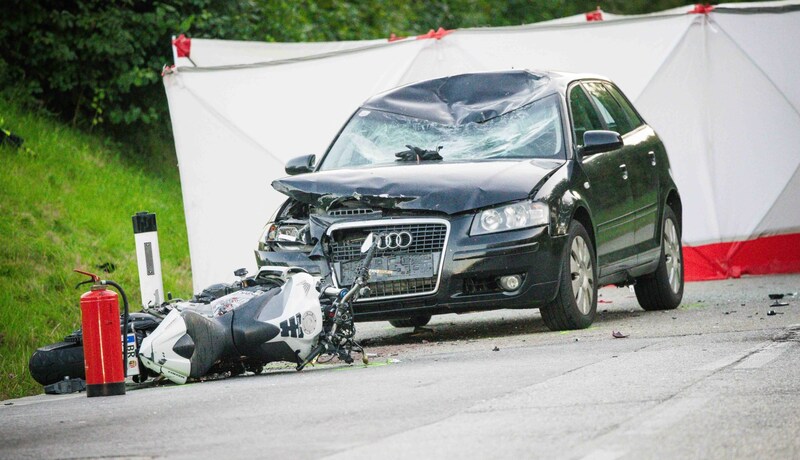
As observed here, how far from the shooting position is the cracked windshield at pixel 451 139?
36.1 ft

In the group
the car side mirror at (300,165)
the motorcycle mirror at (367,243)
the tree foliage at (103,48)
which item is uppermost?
the tree foliage at (103,48)

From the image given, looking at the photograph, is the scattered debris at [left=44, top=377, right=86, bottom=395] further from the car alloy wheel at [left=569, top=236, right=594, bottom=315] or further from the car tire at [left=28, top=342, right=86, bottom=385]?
the car alloy wheel at [left=569, top=236, right=594, bottom=315]

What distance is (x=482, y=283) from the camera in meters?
10.2

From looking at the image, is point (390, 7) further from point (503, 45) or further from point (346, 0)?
point (503, 45)

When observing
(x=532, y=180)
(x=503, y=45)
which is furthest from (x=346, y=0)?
(x=532, y=180)

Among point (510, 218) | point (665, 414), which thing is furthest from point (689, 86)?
point (665, 414)

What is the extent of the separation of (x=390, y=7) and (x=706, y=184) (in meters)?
13.8

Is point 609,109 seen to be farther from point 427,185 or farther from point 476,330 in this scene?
point 427,185

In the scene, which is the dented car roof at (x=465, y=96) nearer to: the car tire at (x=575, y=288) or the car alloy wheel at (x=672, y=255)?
the car tire at (x=575, y=288)

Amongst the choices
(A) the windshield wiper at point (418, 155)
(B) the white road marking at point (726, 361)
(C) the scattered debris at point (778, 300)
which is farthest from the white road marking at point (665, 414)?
(C) the scattered debris at point (778, 300)

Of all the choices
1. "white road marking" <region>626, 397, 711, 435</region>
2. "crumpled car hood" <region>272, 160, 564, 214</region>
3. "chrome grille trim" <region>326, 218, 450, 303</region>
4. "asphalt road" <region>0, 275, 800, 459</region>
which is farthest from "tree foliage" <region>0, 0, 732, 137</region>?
"white road marking" <region>626, 397, 711, 435</region>

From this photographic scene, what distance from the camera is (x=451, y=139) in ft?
36.9

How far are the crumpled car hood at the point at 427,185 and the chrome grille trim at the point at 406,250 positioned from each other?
96 millimetres

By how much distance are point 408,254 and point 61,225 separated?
19.5ft
